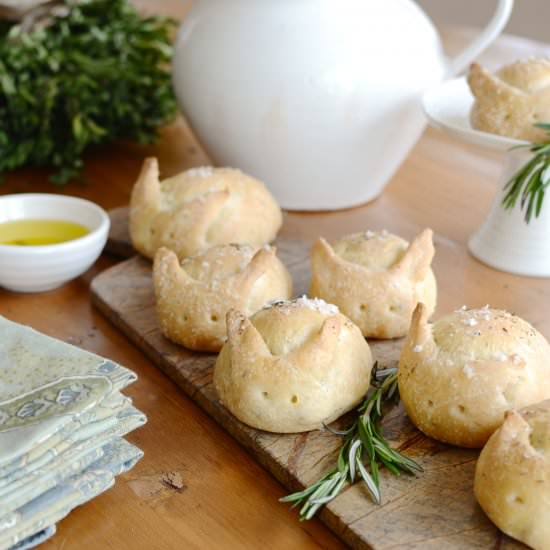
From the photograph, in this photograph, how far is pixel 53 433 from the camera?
86 centimetres

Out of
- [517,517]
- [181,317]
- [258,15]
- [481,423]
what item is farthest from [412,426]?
[258,15]

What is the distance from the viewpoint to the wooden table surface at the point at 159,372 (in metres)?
0.91

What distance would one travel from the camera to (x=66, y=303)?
4.49 ft

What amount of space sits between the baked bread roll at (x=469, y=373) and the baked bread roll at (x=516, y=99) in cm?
44

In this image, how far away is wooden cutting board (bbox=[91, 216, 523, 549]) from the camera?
0.86 m

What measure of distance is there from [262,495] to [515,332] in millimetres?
336

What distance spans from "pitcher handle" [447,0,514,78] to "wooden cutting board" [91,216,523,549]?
68cm

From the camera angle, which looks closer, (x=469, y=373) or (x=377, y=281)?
(x=469, y=373)

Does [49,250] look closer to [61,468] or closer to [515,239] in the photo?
[61,468]

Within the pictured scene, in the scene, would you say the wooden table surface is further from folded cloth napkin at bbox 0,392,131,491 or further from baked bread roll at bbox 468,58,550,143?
baked bread roll at bbox 468,58,550,143

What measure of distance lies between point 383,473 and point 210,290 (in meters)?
0.36

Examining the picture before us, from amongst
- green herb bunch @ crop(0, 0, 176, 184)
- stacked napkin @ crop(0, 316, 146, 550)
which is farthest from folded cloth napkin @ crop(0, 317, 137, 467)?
green herb bunch @ crop(0, 0, 176, 184)

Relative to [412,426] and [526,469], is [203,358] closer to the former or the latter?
[412,426]

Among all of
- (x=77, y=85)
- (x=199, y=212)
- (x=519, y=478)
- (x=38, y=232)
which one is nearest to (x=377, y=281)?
(x=199, y=212)
